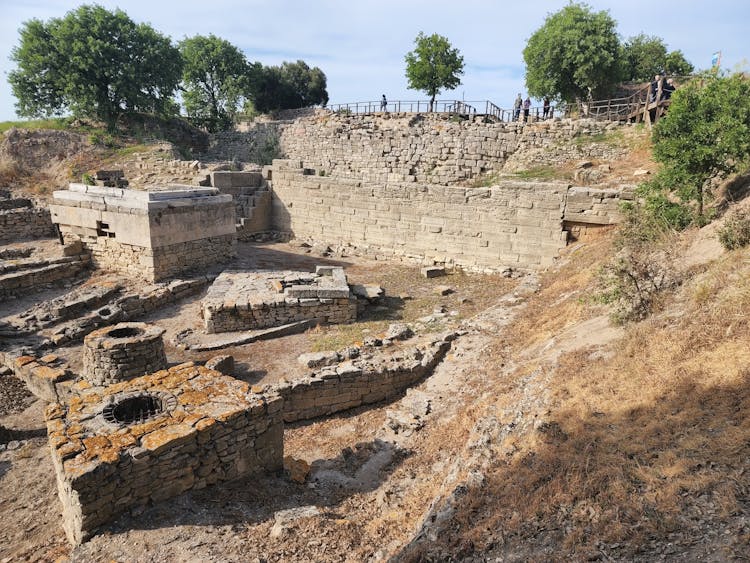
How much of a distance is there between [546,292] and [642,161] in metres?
8.27

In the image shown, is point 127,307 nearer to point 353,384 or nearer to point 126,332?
point 126,332

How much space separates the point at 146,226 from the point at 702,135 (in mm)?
11405

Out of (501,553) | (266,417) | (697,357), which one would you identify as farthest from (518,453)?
(266,417)

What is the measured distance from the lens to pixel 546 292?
961cm

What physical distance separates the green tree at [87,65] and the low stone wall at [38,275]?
19.3m

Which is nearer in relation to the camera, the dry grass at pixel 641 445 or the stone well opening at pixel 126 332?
the dry grass at pixel 641 445

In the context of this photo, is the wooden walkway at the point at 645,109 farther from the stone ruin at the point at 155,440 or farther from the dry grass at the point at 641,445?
the stone ruin at the point at 155,440

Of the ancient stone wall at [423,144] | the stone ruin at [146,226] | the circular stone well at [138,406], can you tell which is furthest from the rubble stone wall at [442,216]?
the circular stone well at [138,406]

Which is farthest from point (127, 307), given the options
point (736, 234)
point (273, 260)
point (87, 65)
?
point (87, 65)

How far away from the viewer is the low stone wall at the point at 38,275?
34.9 feet

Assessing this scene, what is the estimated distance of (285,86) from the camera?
3984 cm

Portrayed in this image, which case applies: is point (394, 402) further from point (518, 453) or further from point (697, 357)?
point (697, 357)

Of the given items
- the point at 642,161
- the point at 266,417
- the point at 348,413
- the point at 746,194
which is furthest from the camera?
the point at 642,161

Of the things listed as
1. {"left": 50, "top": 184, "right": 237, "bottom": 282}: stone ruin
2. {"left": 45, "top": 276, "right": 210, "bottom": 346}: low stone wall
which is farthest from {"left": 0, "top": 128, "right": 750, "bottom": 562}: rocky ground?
{"left": 50, "top": 184, "right": 237, "bottom": 282}: stone ruin
